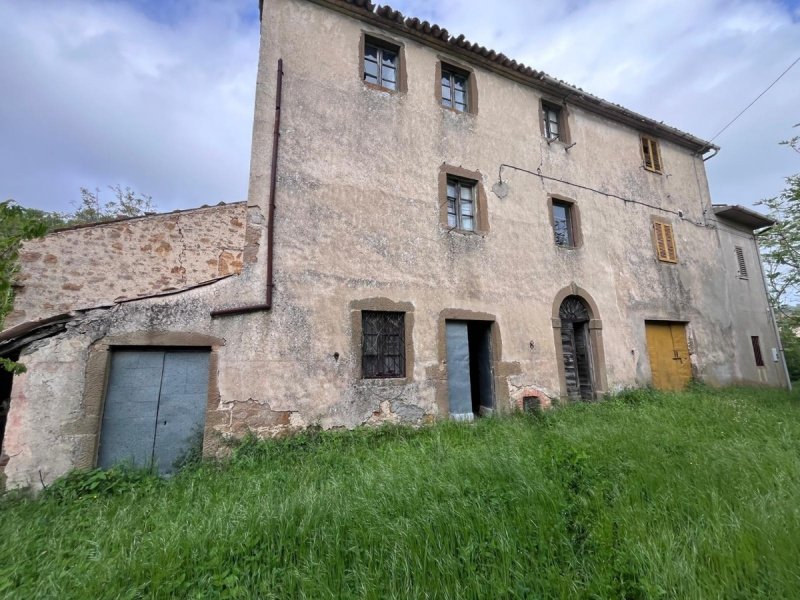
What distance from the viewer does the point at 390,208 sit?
6.96 m

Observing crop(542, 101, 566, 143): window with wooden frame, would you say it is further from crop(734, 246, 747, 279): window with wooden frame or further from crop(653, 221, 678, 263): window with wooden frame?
crop(734, 246, 747, 279): window with wooden frame

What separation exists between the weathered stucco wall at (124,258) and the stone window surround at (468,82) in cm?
491

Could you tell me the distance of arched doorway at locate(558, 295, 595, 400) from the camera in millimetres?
8359

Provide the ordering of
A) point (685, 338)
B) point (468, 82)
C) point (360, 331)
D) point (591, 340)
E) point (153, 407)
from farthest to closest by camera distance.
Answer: point (685, 338) → point (591, 340) → point (468, 82) → point (360, 331) → point (153, 407)

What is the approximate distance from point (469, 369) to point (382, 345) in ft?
6.61

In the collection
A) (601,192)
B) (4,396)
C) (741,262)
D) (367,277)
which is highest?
(601,192)

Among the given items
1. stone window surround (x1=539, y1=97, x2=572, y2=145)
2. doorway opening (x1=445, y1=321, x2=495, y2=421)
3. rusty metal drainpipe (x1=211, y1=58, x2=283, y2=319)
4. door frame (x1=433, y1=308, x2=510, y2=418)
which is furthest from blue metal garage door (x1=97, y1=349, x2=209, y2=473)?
stone window surround (x1=539, y1=97, x2=572, y2=145)

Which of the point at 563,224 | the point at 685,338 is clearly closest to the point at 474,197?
the point at 563,224

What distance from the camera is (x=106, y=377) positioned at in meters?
4.79

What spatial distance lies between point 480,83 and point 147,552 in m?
9.86

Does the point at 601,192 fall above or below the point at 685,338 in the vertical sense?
above

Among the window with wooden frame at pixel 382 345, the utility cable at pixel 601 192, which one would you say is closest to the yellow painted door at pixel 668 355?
the utility cable at pixel 601 192

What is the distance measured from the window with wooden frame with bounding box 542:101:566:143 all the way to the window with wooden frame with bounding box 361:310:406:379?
22.1 ft

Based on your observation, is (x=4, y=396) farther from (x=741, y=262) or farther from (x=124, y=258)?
(x=741, y=262)
